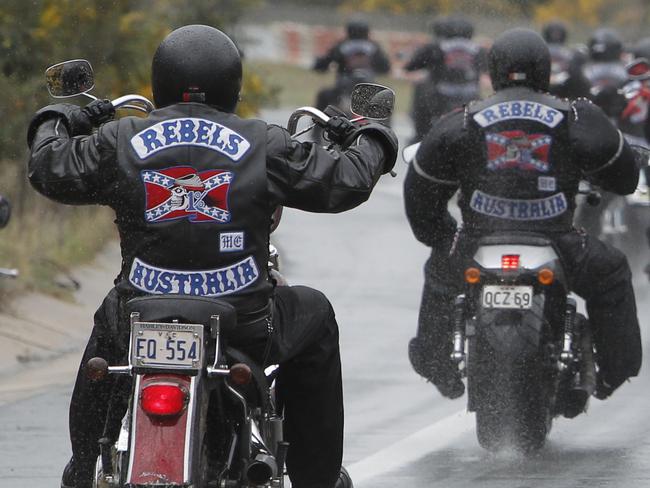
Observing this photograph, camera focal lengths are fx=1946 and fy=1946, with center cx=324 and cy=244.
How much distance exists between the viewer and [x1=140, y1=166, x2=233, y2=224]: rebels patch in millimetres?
→ 5418

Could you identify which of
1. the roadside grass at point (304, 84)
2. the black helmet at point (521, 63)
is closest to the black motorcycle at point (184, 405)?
the black helmet at point (521, 63)

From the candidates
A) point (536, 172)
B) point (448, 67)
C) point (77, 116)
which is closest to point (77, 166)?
point (77, 116)

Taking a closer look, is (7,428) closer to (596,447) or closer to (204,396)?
(596,447)

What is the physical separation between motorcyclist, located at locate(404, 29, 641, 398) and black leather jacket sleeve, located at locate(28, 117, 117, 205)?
2713 mm

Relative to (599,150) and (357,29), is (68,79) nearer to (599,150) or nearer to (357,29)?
(599,150)

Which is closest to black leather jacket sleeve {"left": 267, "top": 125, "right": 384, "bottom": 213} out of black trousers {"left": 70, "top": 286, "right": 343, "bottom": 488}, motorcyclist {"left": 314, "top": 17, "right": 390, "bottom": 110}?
black trousers {"left": 70, "top": 286, "right": 343, "bottom": 488}

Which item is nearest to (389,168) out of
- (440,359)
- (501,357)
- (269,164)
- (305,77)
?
(269,164)

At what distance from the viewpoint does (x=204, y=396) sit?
5.21 meters

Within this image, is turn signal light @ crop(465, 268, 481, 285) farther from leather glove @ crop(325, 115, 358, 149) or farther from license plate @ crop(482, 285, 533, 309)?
leather glove @ crop(325, 115, 358, 149)

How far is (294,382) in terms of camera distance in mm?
5938

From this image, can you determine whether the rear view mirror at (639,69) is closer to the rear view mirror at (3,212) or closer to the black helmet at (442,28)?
the rear view mirror at (3,212)

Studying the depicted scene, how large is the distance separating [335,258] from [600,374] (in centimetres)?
781

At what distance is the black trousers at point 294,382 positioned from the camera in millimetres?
5681

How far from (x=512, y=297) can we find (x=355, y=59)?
16736 millimetres
